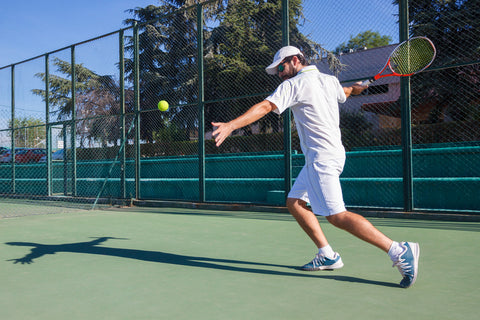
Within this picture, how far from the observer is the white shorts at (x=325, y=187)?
10.1 feet

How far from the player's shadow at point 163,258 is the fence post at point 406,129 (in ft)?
12.0

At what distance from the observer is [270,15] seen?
11477 mm

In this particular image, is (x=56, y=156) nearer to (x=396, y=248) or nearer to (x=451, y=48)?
(x=451, y=48)

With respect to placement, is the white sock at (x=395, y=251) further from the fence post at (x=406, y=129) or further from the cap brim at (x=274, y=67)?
the fence post at (x=406, y=129)

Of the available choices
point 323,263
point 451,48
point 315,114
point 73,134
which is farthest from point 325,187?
point 451,48

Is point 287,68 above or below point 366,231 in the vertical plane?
above

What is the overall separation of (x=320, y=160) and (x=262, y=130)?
10.1 m

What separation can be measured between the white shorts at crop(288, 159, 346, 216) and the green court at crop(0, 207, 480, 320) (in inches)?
20.8

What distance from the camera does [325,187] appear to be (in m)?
3.10

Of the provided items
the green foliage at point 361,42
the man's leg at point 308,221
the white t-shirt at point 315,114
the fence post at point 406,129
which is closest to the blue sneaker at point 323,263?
the man's leg at point 308,221

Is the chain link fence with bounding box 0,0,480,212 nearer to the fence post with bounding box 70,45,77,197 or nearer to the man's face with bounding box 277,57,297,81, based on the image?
the fence post with bounding box 70,45,77,197

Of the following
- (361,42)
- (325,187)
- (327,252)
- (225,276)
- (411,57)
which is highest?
(361,42)

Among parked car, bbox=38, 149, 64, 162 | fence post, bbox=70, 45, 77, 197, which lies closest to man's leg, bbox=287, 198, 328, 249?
fence post, bbox=70, 45, 77, 197

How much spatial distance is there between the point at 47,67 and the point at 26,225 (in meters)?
6.76
